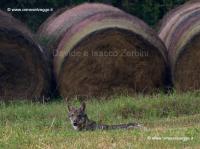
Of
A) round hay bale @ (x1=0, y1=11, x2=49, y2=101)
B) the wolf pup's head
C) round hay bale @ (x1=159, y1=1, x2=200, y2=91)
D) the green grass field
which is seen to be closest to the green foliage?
round hay bale @ (x1=159, y1=1, x2=200, y2=91)

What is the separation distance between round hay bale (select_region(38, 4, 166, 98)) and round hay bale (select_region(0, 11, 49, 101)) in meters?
0.37

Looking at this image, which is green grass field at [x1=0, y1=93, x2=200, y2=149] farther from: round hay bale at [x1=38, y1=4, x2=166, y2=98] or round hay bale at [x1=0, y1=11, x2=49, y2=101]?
round hay bale at [x1=38, y1=4, x2=166, y2=98]

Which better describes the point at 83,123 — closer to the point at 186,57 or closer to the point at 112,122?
the point at 112,122

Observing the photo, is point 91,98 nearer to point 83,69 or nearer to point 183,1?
point 83,69

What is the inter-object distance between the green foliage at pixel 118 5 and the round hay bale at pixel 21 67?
14.9 feet

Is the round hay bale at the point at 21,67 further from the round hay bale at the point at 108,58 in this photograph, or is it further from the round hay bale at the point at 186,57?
the round hay bale at the point at 186,57

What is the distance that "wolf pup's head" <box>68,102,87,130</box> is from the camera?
504 inches

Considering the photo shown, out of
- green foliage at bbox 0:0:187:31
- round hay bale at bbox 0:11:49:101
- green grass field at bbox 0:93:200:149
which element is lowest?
green grass field at bbox 0:93:200:149

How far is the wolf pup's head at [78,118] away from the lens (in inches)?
504

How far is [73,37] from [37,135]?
486 cm

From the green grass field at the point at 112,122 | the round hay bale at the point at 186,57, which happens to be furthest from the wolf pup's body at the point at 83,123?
the round hay bale at the point at 186,57

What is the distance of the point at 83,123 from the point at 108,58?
12.2ft

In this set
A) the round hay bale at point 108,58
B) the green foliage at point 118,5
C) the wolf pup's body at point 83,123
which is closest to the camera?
the wolf pup's body at point 83,123

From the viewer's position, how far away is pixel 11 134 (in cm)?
1168
